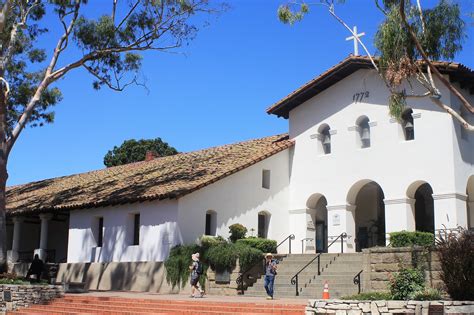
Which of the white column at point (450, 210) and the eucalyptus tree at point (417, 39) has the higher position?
the eucalyptus tree at point (417, 39)

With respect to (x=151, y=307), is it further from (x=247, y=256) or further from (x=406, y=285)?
(x=406, y=285)

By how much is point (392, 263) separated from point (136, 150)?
Result: 4896cm

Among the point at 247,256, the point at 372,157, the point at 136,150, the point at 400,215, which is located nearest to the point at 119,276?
the point at 247,256

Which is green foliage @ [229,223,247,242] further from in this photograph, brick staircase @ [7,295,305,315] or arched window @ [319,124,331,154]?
arched window @ [319,124,331,154]

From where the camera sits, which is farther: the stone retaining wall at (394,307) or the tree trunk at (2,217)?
the tree trunk at (2,217)

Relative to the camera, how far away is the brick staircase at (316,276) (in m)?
19.8

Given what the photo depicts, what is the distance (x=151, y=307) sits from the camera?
17984mm

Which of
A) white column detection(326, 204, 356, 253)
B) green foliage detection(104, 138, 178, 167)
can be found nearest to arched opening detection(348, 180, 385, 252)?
white column detection(326, 204, 356, 253)

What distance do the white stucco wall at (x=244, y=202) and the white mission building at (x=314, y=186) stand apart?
0.04 metres

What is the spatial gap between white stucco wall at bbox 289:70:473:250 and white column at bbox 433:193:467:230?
0.09 ft

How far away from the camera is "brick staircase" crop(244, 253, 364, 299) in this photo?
19.8m

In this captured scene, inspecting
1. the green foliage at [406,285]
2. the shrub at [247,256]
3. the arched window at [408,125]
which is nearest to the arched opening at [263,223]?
the shrub at [247,256]

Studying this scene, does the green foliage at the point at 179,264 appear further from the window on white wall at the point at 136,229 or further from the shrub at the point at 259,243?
the window on white wall at the point at 136,229

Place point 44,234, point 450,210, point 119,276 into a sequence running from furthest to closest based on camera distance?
point 44,234, point 119,276, point 450,210
